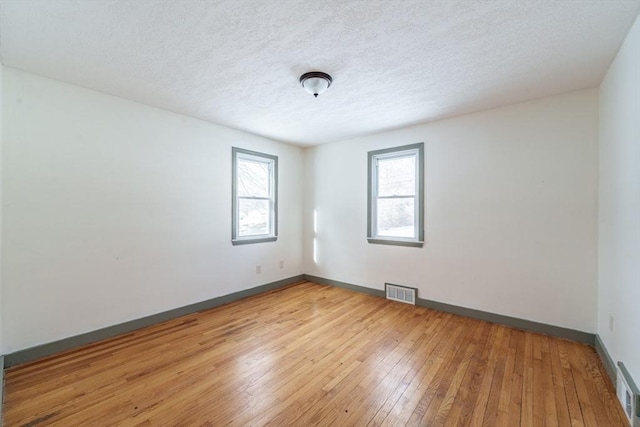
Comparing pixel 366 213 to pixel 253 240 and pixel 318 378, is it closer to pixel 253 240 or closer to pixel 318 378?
pixel 253 240

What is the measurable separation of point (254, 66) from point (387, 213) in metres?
2.85

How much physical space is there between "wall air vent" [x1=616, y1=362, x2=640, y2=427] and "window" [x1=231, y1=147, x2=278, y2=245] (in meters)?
4.11

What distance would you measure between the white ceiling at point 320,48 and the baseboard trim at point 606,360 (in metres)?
2.48

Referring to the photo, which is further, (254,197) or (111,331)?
(254,197)

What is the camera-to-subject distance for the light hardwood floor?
1.78 m

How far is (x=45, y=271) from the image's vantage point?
253cm

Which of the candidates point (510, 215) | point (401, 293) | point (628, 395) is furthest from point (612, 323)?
point (401, 293)

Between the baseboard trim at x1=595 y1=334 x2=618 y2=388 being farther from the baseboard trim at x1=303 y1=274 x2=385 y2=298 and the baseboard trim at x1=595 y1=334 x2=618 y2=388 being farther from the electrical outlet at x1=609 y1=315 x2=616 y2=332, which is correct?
the baseboard trim at x1=303 y1=274 x2=385 y2=298

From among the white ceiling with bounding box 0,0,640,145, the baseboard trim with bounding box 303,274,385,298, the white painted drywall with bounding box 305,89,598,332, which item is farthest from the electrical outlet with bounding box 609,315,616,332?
the baseboard trim with bounding box 303,274,385,298

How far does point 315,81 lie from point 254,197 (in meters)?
2.45

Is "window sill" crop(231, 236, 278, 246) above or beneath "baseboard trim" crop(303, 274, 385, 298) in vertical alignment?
above

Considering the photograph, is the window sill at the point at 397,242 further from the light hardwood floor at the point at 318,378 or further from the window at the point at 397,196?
the light hardwood floor at the point at 318,378

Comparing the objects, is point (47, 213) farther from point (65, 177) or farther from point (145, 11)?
point (145, 11)

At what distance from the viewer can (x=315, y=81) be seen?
2.47 m
